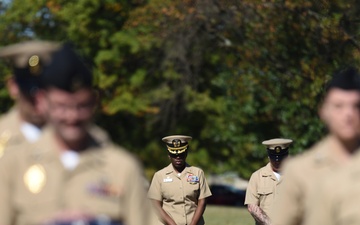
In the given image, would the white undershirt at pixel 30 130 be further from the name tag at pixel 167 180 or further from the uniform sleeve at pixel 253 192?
the name tag at pixel 167 180

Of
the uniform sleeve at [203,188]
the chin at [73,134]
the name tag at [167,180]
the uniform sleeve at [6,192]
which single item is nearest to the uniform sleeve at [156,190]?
the name tag at [167,180]

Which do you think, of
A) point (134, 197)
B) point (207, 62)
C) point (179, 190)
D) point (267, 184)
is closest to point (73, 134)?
point (134, 197)

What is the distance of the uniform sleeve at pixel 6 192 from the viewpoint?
6254 mm

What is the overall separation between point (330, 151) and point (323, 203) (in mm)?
499

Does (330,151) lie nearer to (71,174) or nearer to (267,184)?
(71,174)

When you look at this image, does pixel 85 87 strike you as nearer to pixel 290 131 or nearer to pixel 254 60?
pixel 254 60

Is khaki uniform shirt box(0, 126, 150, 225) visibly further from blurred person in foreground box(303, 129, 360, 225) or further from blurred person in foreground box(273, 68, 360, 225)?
blurred person in foreground box(273, 68, 360, 225)

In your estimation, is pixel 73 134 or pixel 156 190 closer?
pixel 73 134

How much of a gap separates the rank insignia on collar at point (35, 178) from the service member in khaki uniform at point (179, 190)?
39.7 feet

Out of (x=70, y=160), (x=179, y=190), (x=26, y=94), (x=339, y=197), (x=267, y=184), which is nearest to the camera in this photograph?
(x=70, y=160)

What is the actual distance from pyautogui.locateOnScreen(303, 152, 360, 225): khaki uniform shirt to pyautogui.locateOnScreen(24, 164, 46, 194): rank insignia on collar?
4.91 feet

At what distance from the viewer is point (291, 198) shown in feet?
23.5

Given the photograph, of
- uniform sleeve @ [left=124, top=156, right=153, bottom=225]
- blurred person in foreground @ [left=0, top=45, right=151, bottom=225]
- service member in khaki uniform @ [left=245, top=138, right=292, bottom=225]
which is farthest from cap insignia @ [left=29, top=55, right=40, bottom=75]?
service member in khaki uniform @ [left=245, top=138, right=292, bottom=225]

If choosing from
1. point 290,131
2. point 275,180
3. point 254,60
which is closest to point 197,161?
point 290,131
